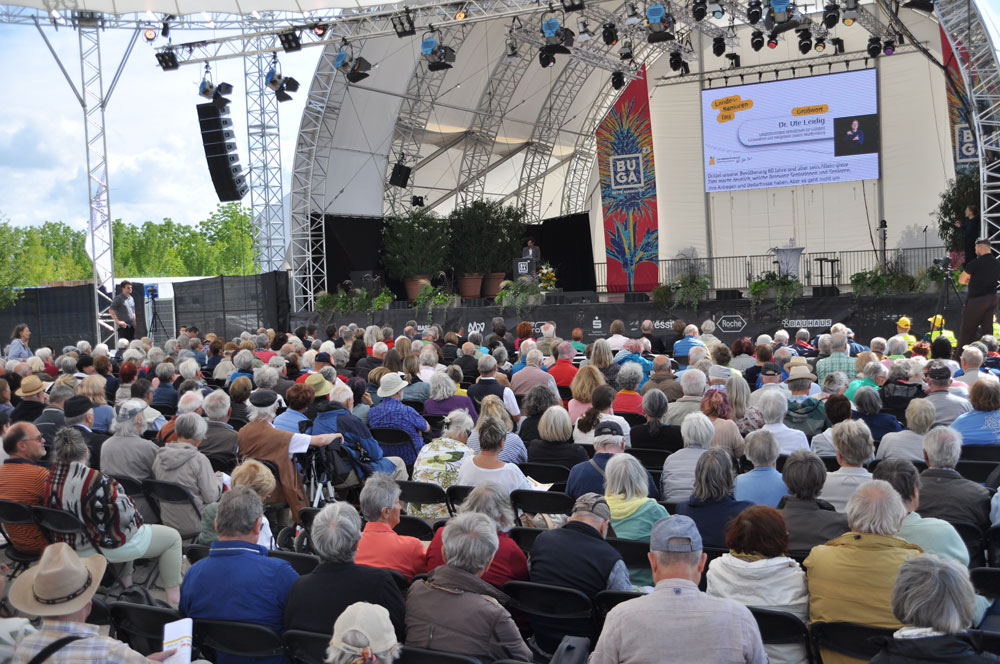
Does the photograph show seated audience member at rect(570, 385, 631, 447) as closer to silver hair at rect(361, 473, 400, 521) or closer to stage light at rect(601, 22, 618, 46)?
silver hair at rect(361, 473, 400, 521)

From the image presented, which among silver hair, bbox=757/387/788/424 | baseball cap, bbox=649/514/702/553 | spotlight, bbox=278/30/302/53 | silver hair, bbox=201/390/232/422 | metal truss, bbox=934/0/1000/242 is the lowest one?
baseball cap, bbox=649/514/702/553

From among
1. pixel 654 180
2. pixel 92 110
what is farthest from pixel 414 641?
pixel 654 180

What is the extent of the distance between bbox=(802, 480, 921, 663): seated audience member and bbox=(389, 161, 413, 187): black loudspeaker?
66.2 feet

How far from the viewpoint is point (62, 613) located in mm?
2738

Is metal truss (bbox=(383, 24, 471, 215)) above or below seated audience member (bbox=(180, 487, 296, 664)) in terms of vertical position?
above

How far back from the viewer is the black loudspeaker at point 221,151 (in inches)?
753

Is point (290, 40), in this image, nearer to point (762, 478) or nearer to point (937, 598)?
point (762, 478)

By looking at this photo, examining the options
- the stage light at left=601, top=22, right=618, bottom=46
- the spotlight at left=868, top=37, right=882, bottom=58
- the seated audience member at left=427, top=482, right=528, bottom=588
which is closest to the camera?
the seated audience member at left=427, top=482, right=528, bottom=588

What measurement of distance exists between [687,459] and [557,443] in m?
0.96

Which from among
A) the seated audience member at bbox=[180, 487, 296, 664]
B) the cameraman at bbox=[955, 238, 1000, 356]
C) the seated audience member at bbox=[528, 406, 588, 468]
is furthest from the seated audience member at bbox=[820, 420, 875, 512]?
the cameraman at bbox=[955, 238, 1000, 356]

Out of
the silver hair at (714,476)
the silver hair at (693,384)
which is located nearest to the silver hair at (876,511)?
the silver hair at (714,476)

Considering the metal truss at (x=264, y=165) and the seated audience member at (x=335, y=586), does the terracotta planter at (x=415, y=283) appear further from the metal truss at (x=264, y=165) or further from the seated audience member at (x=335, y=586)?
the seated audience member at (x=335, y=586)

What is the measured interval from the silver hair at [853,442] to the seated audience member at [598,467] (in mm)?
997

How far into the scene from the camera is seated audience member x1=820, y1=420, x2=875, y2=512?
4.41 metres
